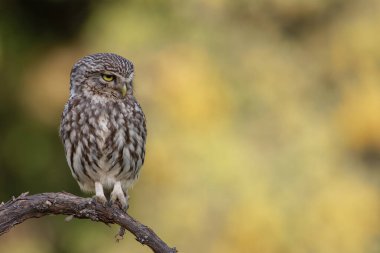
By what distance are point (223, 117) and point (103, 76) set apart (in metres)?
4.05

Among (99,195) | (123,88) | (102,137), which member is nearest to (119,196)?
(99,195)

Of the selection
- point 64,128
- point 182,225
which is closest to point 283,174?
point 182,225

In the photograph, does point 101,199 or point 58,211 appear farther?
point 101,199

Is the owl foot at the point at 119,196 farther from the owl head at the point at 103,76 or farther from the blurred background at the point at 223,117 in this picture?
the blurred background at the point at 223,117

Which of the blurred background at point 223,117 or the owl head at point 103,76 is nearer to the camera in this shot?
the owl head at point 103,76

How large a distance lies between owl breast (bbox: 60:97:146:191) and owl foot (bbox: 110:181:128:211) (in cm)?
5

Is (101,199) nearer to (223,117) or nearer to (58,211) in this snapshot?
(58,211)

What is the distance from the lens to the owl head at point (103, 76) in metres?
4.36

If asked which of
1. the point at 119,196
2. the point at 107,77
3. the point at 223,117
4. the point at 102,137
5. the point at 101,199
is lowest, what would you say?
the point at 101,199

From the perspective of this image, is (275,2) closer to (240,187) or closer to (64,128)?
(240,187)

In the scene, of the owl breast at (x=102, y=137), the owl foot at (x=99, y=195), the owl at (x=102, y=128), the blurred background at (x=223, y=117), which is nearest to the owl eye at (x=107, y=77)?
the owl at (x=102, y=128)

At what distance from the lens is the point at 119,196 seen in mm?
4613

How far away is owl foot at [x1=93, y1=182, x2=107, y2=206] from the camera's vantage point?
437 cm

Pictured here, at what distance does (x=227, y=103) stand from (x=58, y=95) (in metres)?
1.68
